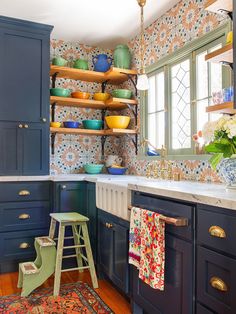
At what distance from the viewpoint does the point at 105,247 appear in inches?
97.2

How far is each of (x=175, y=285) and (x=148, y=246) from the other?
0.25 metres

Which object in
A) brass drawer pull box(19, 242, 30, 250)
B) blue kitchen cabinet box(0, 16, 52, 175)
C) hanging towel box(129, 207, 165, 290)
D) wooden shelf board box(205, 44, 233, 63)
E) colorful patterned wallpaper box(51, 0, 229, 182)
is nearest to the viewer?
hanging towel box(129, 207, 165, 290)

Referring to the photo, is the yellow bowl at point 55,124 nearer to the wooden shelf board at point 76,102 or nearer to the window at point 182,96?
the wooden shelf board at point 76,102

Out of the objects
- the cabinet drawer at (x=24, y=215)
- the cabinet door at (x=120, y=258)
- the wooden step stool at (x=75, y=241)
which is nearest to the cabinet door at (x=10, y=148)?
the cabinet drawer at (x=24, y=215)

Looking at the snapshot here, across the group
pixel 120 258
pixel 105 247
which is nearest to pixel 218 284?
pixel 120 258

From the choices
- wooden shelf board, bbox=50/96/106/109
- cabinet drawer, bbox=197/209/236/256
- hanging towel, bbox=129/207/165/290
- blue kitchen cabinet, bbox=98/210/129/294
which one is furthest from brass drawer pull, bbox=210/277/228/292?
wooden shelf board, bbox=50/96/106/109

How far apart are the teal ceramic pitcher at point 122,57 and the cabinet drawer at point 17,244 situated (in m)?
2.00

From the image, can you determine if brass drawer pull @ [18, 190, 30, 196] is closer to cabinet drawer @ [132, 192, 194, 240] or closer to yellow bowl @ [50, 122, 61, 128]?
yellow bowl @ [50, 122, 61, 128]

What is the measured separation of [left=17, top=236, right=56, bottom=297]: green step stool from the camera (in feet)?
7.65

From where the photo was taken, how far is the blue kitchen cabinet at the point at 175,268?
4.81 feet

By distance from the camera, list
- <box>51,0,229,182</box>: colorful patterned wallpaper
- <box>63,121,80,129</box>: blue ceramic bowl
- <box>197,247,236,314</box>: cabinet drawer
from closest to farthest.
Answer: <box>197,247,236,314</box>: cabinet drawer
<box>51,0,229,182</box>: colorful patterned wallpaper
<box>63,121,80,129</box>: blue ceramic bowl

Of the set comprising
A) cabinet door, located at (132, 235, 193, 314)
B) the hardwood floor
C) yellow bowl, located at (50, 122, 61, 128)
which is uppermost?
yellow bowl, located at (50, 122, 61, 128)

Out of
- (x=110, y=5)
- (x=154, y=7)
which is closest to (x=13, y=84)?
(x=110, y=5)

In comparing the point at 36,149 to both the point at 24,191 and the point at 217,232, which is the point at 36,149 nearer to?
the point at 24,191
